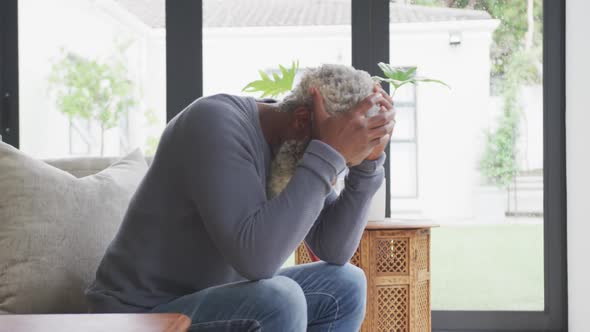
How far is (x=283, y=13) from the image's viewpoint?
299 centimetres

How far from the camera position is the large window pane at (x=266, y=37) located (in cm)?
297

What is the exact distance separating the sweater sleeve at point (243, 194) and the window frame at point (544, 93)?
1.69 metres

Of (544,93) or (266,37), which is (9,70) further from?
(544,93)

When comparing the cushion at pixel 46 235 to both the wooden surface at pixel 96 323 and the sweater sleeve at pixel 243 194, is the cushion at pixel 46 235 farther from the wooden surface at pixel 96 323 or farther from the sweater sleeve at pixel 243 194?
the wooden surface at pixel 96 323

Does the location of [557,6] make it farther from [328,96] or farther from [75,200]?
[75,200]

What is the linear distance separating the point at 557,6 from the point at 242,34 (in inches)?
56.7

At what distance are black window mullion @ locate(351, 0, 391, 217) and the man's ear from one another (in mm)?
1577

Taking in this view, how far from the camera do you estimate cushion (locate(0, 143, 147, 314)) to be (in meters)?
1.45

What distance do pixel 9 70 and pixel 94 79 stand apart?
1.37 feet

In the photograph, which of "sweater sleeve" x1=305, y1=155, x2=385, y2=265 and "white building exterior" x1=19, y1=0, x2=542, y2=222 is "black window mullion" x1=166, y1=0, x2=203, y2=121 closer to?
"white building exterior" x1=19, y1=0, x2=542, y2=222

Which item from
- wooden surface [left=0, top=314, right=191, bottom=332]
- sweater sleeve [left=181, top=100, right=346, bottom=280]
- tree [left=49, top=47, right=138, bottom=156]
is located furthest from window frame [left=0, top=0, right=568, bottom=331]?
wooden surface [left=0, top=314, right=191, bottom=332]

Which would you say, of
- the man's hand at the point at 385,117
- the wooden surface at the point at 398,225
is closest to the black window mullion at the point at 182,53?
the wooden surface at the point at 398,225
